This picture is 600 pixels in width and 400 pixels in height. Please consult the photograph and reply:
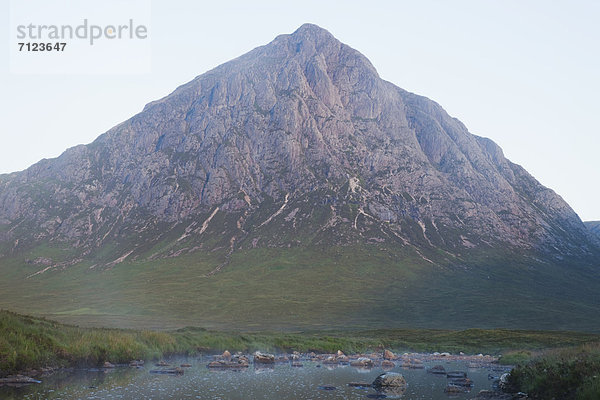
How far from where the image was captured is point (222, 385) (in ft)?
137

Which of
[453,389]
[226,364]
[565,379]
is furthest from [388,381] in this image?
[226,364]

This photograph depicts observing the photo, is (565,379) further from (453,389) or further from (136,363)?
(136,363)

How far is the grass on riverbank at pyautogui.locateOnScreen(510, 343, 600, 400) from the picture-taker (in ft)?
91.2

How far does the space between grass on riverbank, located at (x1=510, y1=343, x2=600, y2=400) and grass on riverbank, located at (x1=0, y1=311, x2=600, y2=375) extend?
38.1 m

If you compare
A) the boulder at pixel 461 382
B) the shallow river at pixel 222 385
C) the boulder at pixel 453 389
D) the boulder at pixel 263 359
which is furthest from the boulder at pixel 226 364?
the boulder at pixel 453 389

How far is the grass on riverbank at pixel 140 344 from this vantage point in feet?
139

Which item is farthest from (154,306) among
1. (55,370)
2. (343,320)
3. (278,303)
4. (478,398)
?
(478,398)

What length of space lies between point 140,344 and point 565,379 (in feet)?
140

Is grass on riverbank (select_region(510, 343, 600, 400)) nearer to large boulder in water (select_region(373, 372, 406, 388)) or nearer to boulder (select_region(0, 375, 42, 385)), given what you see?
large boulder in water (select_region(373, 372, 406, 388))

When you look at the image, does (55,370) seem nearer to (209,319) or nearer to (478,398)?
(478,398)

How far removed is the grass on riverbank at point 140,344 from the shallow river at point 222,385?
2.62m

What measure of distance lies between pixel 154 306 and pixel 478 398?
158866mm

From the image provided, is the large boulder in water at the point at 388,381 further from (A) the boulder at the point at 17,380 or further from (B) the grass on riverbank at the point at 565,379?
(A) the boulder at the point at 17,380

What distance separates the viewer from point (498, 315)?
181625 mm
